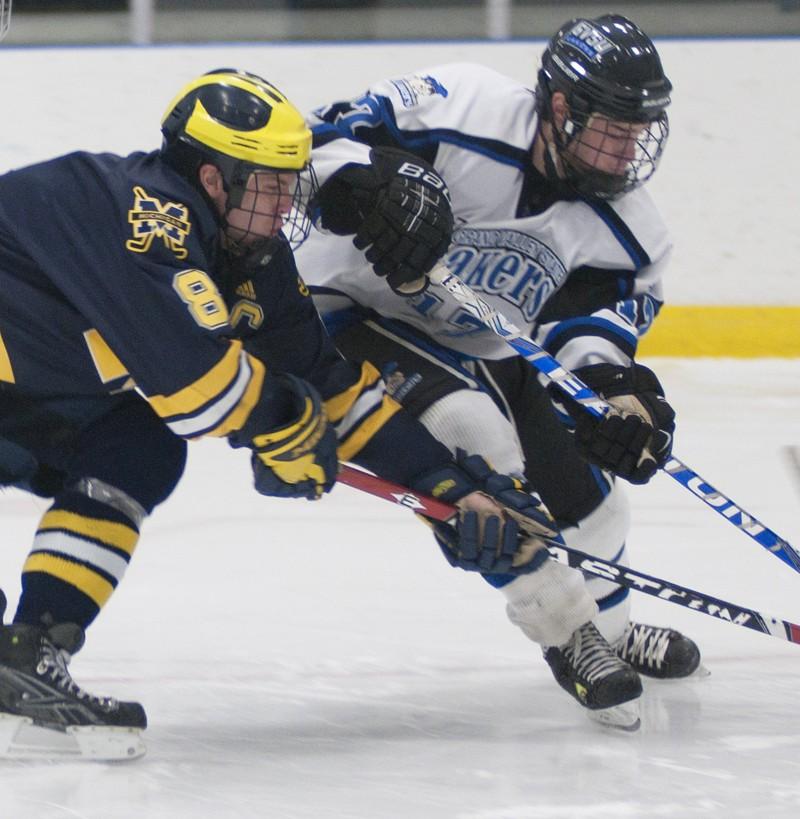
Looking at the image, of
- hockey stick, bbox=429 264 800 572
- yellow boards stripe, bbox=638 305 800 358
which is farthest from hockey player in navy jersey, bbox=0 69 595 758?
yellow boards stripe, bbox=638 305 800 358

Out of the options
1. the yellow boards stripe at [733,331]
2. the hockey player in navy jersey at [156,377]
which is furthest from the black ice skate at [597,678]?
the yellow boards stripe at [733,331]

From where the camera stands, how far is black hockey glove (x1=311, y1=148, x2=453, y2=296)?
7.54 ft

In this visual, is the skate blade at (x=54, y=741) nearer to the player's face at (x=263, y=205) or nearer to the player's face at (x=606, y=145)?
the player's face at (x=263, y=205)

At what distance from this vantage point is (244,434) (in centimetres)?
211

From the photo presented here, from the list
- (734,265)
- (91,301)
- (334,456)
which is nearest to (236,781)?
(334,456)

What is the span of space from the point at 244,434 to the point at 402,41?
9.91 ft

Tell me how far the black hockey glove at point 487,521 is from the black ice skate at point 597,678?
19 centimetres

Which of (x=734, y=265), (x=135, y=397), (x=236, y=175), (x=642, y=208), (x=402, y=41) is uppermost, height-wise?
(x=236, y=175)

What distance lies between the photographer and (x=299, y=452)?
210 centimetres

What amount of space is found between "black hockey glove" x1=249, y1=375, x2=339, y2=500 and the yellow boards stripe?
112 inches

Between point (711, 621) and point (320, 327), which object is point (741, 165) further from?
point (320, 327)

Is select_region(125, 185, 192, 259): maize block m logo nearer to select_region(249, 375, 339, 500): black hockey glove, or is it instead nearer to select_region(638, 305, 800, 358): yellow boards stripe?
select_region(249, 375, 339, 500): black hockey glove

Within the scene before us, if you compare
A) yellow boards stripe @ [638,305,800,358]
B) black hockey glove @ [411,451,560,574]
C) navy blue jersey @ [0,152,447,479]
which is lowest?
yellow boards stripe @ [638,305,800,358]

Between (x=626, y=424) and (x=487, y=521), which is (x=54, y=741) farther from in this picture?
(x=626, y=424)
